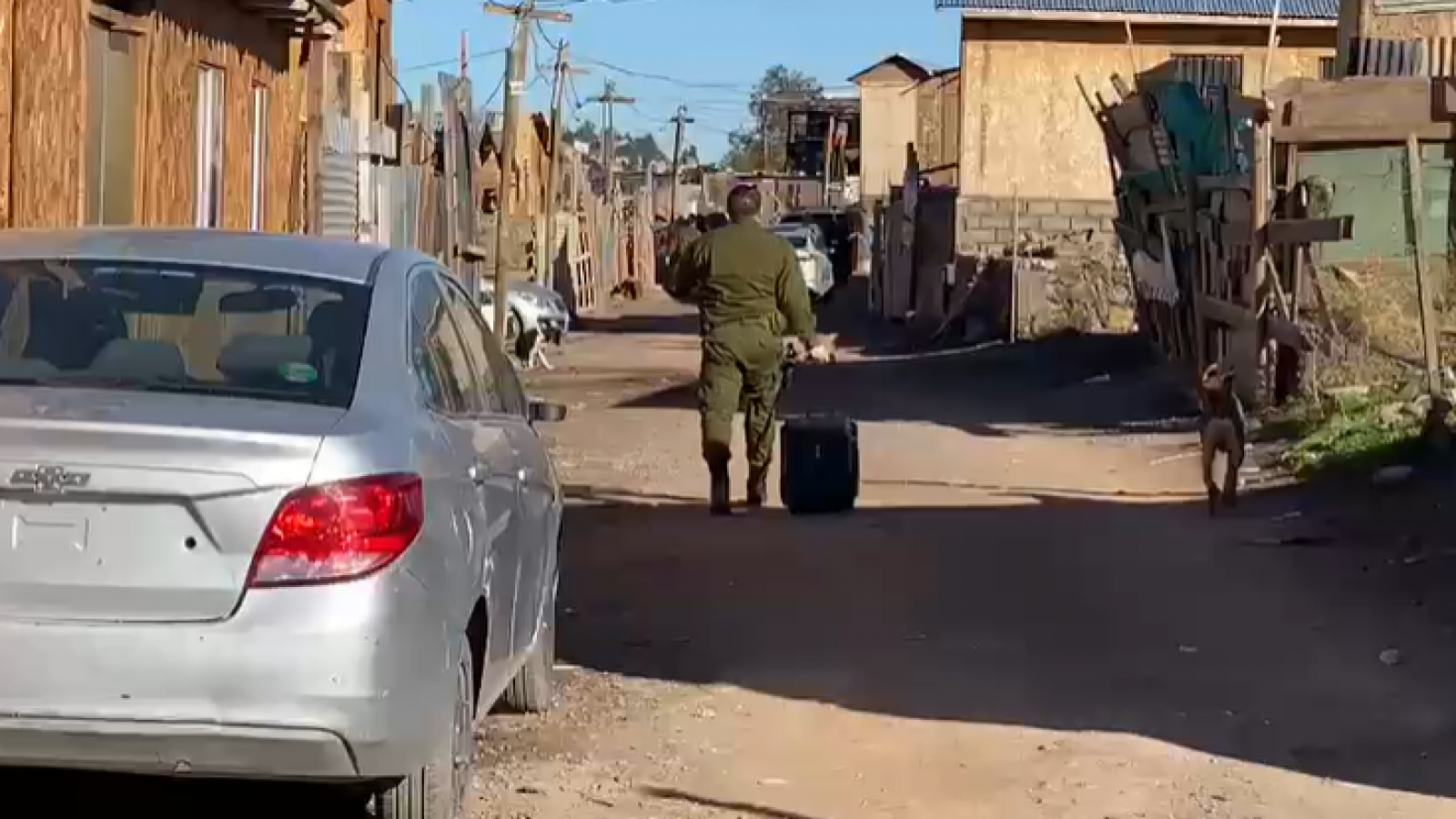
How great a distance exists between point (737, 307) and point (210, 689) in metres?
7.99

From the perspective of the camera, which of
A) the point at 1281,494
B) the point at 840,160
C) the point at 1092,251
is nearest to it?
the point at 1281,494

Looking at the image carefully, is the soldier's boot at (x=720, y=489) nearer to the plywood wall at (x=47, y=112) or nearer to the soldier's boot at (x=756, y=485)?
the soldier's boot at (x=756, y=485)

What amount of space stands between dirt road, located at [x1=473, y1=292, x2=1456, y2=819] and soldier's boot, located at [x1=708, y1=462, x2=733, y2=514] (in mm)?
117

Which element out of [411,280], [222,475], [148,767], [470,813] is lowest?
[470,813]

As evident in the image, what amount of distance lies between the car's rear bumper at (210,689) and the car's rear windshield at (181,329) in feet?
2.07

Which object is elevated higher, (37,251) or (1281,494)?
(37,251)

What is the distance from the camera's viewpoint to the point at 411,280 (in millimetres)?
6402

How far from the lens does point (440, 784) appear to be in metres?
5.68

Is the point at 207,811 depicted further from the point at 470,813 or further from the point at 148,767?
the point at 148,767

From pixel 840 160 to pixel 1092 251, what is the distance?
4754 cm

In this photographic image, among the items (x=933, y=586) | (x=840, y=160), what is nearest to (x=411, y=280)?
(x=933, y=586)

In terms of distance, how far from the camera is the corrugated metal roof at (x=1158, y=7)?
34750mm

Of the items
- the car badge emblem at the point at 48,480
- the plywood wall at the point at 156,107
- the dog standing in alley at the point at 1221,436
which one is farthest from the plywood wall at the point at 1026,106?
the car badge emblem at the point at 48,480

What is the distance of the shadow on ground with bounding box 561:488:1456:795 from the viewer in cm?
780
